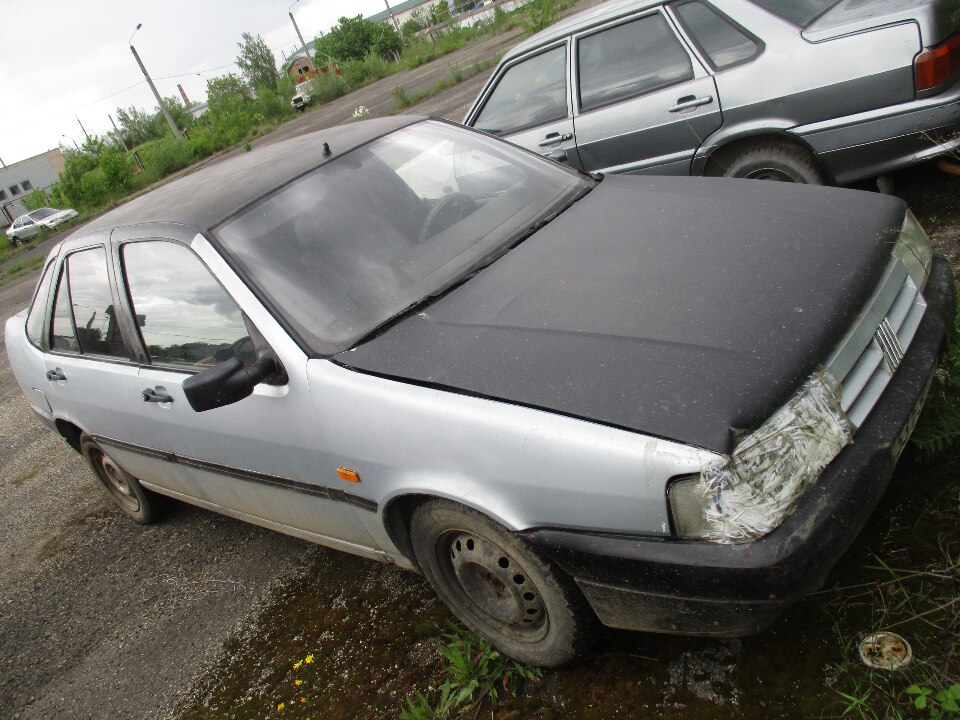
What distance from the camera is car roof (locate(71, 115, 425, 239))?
2.96m

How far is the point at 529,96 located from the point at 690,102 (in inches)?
53.4

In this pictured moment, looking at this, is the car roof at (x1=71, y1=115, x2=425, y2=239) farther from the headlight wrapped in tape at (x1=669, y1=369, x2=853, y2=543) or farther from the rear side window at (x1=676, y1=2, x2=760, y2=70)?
the headlight wrapped in tape at (x1=669, y1=369, x2=853, y2=543)

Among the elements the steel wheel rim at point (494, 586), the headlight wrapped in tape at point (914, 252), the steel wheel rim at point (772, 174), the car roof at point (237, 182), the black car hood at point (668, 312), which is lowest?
the steel wheel rim at point (494, 586)

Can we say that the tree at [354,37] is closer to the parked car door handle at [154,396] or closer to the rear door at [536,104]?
the rear door at [536,104]

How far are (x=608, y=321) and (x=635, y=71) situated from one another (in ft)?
10.5

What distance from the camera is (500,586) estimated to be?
7.69 ft

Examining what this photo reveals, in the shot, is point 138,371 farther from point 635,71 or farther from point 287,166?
point 635,71

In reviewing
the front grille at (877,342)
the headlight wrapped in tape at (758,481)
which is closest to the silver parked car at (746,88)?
the front grille at (877,342)

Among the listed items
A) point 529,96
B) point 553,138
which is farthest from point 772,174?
point 529,96

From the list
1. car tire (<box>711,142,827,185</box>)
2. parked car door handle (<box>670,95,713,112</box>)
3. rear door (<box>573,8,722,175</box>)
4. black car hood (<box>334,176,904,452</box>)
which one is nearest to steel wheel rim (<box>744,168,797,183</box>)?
car tire (<box>711,142,827,185</box>)

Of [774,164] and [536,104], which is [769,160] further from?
[536,104]

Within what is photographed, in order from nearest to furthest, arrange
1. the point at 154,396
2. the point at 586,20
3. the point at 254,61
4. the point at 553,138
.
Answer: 1. the point at 154,396
2. the point at 586,20
3. the point at 553,138
4. the point at 254,61

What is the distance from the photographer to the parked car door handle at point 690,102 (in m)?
4.40

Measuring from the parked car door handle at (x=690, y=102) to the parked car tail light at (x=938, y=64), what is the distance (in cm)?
109
